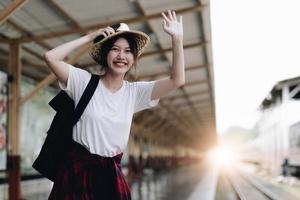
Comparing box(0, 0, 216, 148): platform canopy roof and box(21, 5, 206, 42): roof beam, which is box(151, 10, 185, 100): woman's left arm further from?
box(21, 5, 206, 42): roof beam

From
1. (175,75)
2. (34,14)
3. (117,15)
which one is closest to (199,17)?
(117,15)

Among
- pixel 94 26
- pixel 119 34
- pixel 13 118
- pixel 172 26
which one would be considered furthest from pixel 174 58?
pixel 13 118

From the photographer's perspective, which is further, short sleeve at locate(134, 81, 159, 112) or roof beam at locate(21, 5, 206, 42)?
roof beam at locate(21, 5, 206, 42)

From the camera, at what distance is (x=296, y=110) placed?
21.5 m

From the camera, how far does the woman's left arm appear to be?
1.92 metres

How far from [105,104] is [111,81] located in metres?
0.13

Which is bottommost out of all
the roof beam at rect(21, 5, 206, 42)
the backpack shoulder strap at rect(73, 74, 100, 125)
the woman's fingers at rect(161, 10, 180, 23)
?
the backpack shoulder strap at rect(73, 74, 100, 125)

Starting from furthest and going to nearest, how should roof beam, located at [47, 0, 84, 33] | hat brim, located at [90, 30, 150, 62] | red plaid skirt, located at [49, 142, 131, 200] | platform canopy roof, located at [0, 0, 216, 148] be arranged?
platform canopy roof, located at [0, 0, 216, 148] < roof beam, located at [47, 0, 84, 33] < hat brim, located at [90, 30, 150, 62] < red plaid skirt, located at [49, 142, 131, 200]

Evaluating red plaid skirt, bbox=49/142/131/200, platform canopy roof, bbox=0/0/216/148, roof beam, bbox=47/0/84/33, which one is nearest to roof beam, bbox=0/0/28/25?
platform canopy roof, bbox=0/0/216/148

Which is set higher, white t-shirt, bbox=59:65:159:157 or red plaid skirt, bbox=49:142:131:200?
white t-shirt, bbox=59:65:159:157

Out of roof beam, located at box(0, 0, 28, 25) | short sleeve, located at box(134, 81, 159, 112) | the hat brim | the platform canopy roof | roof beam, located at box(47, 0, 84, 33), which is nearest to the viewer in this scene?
the hat brim

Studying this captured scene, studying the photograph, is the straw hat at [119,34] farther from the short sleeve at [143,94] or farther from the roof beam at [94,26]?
the roof beam at [94,26]

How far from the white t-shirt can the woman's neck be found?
1.0 inches

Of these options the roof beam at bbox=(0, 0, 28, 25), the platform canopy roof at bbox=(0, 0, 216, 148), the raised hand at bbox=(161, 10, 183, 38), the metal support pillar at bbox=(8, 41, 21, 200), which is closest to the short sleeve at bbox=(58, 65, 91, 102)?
the raised hand at bbox=(161, 10, 183, 38)
